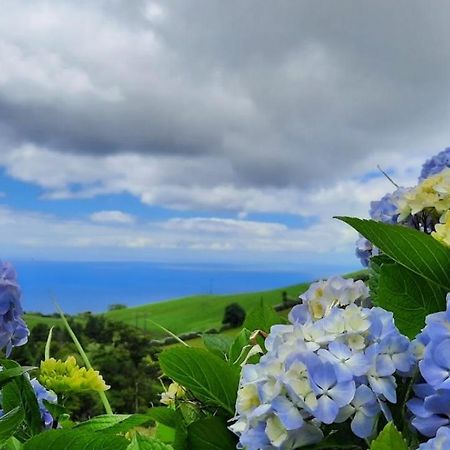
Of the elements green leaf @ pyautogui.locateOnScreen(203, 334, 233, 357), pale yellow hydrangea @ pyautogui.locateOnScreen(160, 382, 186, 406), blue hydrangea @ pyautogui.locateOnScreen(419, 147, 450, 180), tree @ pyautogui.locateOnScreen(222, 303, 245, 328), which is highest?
blue hydrangea @ pyautogui.locateOnScreen(419, 147, 450, 180)

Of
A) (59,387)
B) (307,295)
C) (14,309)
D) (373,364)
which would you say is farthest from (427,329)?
(14,309)

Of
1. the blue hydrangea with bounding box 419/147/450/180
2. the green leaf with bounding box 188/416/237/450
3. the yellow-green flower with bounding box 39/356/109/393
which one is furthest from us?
the blue hydrangea with bounding box 419/147/450/180

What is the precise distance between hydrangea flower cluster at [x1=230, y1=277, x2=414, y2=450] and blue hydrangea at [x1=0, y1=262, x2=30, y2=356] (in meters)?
0.50

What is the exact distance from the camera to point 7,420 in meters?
0.69

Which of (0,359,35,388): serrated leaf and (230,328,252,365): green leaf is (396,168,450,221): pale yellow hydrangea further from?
(0,359,35,388): serrated leaf

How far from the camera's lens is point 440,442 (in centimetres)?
50

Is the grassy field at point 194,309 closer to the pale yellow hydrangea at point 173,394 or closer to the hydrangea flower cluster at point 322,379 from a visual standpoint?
the pale yellow hydrangea at point 173,394

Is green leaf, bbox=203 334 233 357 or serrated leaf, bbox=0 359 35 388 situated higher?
green leaf, bbox=203 334 233 357

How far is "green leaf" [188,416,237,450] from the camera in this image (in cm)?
71

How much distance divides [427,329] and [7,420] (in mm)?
379

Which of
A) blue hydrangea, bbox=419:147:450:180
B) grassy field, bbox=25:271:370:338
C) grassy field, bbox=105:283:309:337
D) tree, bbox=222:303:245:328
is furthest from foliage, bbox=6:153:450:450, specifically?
grassy field, bbox=105:283:309:337

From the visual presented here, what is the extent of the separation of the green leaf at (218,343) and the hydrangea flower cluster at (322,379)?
0.27 metres

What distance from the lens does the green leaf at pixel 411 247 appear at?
0.66m

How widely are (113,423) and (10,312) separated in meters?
0.36
